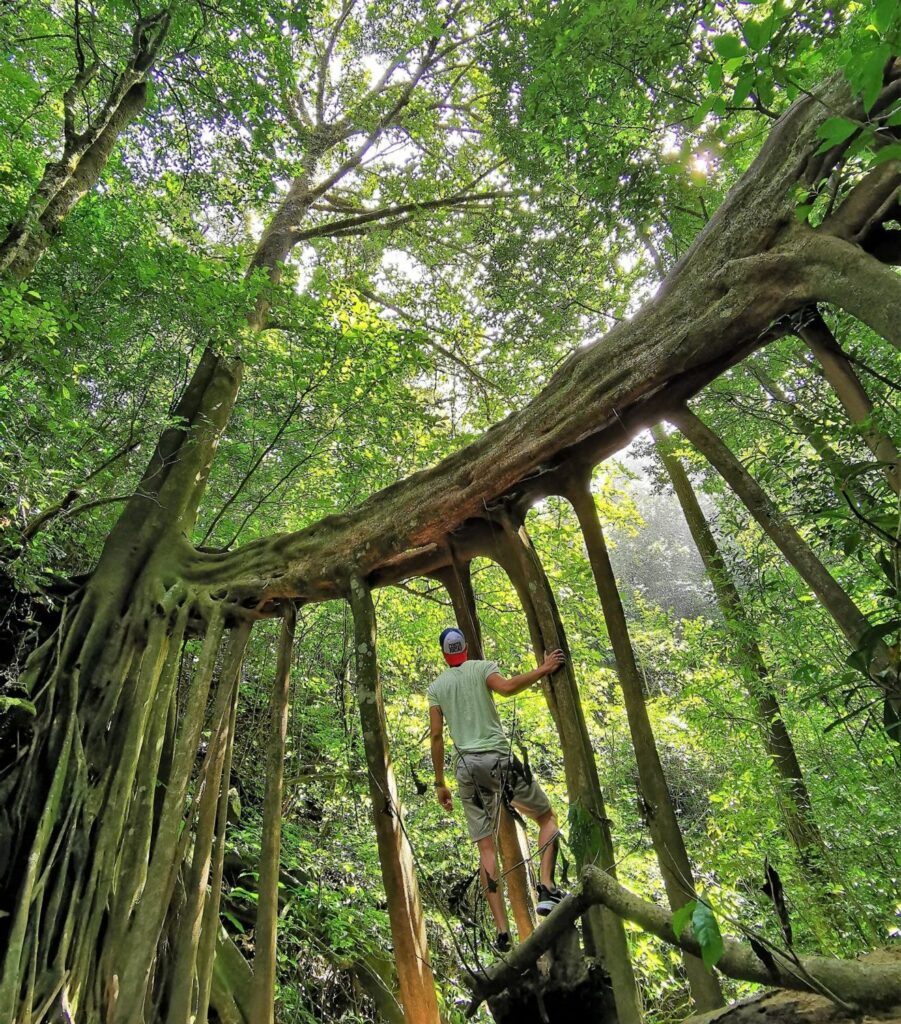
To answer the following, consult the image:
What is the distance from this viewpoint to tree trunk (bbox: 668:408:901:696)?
6.68 feet

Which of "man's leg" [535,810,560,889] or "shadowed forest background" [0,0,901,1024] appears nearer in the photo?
"shadowed forest background" [0,0,901,1024]

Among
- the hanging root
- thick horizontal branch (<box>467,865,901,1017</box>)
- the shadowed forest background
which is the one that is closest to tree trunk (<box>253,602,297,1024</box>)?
the shadowed forest background

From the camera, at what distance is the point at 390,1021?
5.16 metres

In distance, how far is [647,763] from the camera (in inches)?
107

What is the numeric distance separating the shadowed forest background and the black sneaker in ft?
0.60

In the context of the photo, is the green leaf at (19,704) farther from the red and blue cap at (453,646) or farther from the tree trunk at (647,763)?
the tree trunk at (647,763)

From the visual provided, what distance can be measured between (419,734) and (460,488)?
5093mm

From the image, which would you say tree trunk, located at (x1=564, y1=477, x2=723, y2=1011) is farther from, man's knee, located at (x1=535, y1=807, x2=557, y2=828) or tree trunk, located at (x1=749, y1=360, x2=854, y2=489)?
tree trunk, located at (x1=749, y1=360, x2=854, y2=489)

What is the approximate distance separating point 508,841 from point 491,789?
1.15 feet

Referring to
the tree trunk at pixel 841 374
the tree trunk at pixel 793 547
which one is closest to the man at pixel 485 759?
the tree trunk at pixel 793 547

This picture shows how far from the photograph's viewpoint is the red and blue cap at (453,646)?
3.43 metres

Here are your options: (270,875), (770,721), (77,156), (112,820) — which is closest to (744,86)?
(270,875)

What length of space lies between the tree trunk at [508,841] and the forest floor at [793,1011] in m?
1.08

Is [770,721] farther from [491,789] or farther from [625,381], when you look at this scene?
[625,381]
